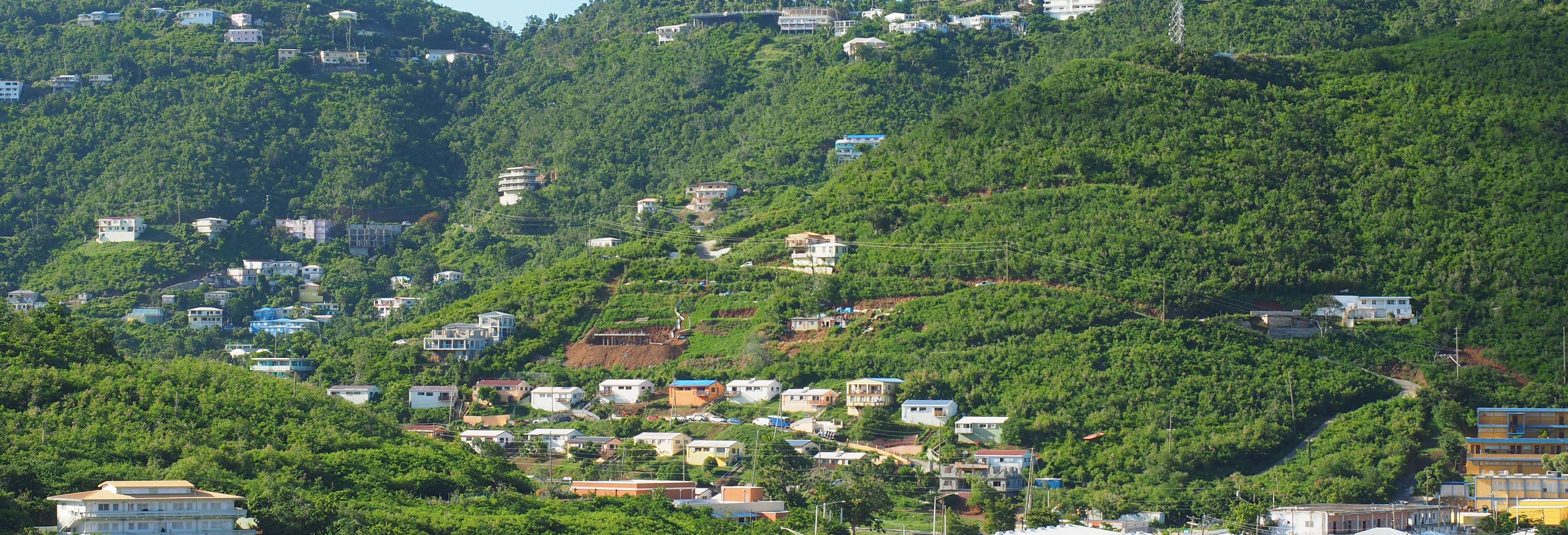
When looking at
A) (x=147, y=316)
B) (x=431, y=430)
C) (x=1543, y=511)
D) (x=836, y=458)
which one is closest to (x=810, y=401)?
(x=836, y=458)

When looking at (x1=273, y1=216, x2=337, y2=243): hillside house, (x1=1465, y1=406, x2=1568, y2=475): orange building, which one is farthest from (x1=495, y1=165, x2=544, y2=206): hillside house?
(x1=1465, y1=406, x2=1568, y2=475): orange building

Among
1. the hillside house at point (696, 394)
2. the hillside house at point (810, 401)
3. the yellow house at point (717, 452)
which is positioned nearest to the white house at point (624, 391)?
the hillside house at point (696, 394)

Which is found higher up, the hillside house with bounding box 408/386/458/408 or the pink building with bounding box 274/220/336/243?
the pink building with bounding box 274/220/336/243

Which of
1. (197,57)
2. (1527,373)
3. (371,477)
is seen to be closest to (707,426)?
(371,477)

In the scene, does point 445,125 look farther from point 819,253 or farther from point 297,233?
point 819,253

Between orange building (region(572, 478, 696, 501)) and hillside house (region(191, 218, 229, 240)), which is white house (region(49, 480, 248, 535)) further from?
hillside house (region(191, 218, 229, 240))

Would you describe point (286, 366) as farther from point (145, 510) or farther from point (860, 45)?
point (860, 45)

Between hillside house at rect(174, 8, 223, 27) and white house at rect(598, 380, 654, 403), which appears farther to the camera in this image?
hillside house at rect(174, 8, 223, 27)
